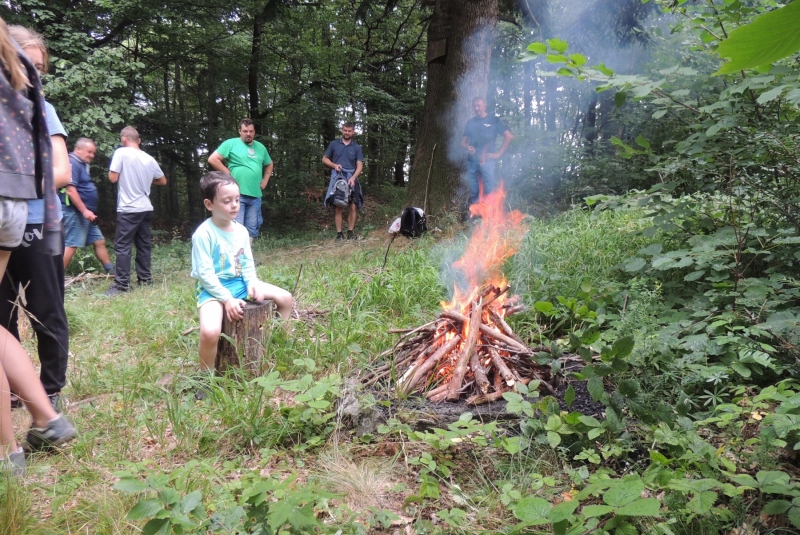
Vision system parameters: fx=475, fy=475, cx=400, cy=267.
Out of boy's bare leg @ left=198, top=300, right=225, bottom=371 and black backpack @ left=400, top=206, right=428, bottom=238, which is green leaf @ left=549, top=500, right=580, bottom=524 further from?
black backpack @ left=400, top=206, right=428, bottom=238

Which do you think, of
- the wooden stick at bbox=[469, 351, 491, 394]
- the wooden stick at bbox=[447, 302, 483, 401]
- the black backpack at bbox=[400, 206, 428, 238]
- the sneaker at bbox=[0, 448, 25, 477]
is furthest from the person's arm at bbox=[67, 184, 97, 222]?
the wooden stick at bbox=[469, 351, 491, 394]

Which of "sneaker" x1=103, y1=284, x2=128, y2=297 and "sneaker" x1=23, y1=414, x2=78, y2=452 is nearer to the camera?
"sneaker" x1=23, y1=414, x2=78, y2=452

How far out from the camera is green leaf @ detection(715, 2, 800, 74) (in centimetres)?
56

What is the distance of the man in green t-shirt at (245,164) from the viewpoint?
6859 mm

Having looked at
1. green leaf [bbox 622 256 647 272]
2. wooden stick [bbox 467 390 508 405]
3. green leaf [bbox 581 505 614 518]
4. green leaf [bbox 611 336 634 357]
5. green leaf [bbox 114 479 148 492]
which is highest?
green leaf [bbox 622 256 647 272]

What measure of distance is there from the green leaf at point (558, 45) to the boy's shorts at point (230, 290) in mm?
2518

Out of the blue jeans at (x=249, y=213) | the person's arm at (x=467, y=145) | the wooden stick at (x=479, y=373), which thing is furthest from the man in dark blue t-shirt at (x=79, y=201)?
the wooden stick at (x=479, y=373)

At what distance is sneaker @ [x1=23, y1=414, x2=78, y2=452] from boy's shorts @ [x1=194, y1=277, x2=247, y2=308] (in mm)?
1066

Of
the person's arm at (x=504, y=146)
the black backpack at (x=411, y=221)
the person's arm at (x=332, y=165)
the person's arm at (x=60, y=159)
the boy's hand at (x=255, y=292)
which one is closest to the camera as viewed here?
the person's arm at (x=60, y=159)

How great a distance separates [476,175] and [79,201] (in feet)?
18.1

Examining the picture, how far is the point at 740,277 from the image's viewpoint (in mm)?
3123

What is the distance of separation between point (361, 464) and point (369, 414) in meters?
0.36

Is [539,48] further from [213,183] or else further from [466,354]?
[213,183]

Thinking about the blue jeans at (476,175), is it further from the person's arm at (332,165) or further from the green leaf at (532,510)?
the green leaf at (532,510)
